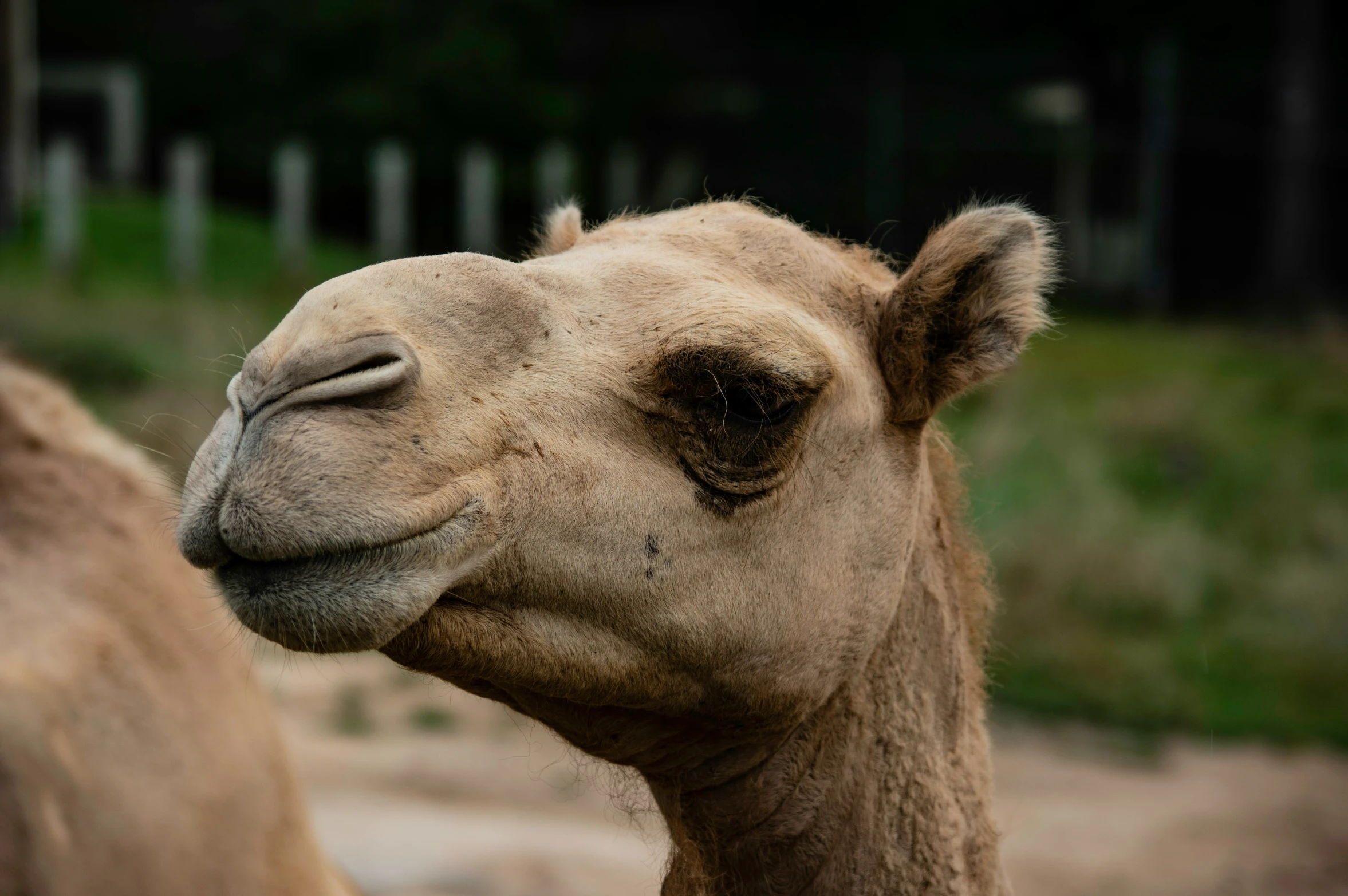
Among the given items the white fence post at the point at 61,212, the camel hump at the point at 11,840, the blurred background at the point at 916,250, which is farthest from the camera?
the white fence post at the point at 61,212

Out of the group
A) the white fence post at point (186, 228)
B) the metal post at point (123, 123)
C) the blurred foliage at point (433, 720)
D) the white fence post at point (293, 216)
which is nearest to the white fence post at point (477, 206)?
the white fence post at point (293, 216)

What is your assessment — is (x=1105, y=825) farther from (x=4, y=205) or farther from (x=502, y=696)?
(x=4, y=205)

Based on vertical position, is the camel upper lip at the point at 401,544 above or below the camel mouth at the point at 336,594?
above

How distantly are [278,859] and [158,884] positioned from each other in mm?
410

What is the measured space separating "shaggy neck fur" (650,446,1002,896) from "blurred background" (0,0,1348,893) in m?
0.30

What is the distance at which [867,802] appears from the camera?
9.20 ft

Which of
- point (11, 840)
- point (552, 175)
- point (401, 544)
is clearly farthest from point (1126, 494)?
point (552, 175)

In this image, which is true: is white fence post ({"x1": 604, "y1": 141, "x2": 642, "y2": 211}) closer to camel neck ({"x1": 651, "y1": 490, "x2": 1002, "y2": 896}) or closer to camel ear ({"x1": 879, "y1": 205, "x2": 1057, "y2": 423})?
camel ear ({"x1": 879, "y1": 205, "x2": 1057, "y2": 423})

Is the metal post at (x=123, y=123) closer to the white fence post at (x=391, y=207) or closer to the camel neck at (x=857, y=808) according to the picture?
the white fence post at (x=391, y=207)

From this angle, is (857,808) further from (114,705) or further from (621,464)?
(114,705)

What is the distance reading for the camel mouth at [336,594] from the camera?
2.08 meters

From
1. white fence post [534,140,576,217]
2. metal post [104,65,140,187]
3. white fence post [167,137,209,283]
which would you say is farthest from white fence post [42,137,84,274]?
metal post [104,65,140,187]

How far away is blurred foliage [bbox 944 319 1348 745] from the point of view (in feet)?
30.9

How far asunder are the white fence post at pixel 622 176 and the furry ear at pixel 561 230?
61.0ft
